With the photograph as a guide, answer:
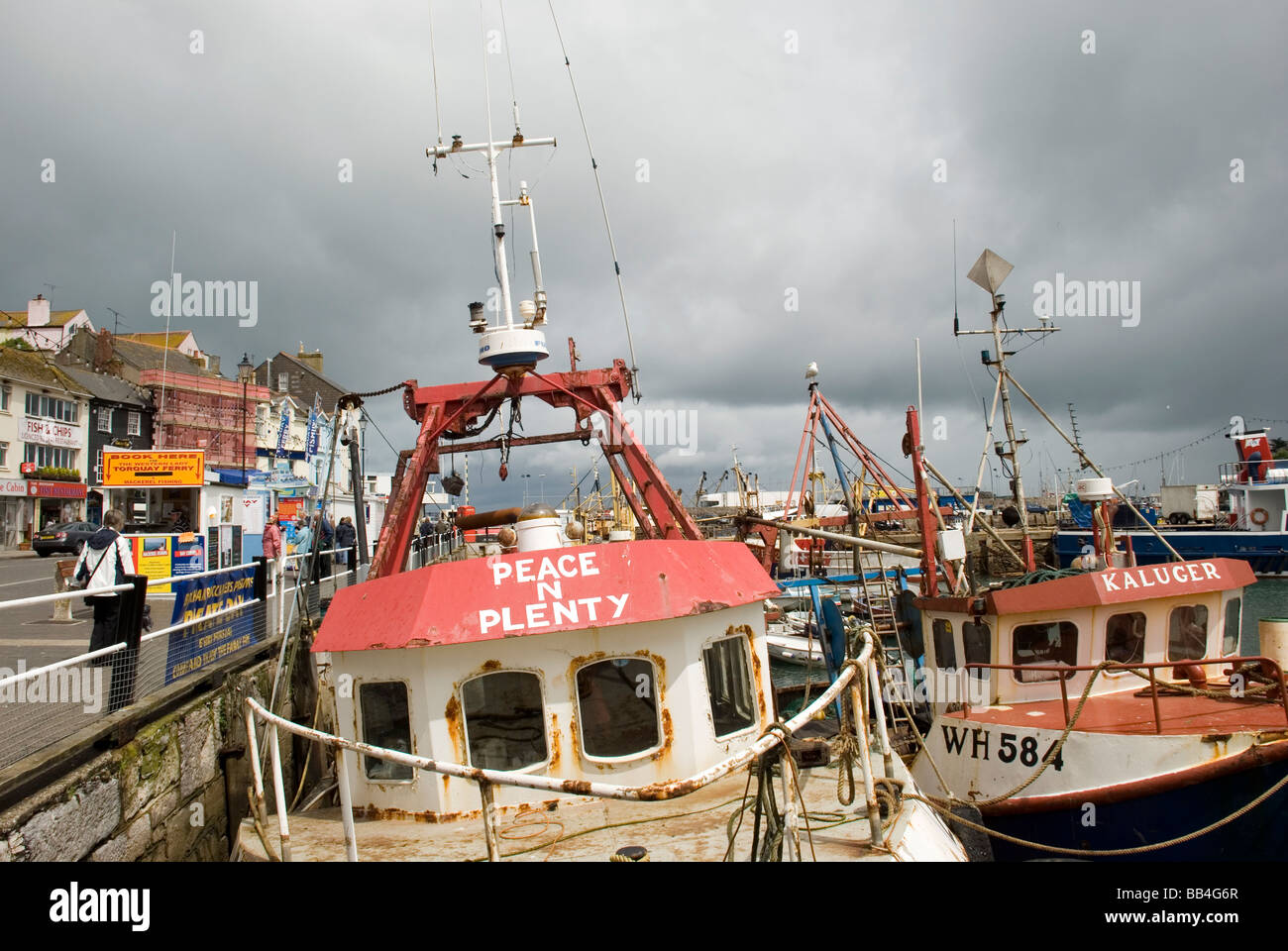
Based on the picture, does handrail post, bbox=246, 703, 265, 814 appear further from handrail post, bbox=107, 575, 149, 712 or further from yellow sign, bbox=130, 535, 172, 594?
yellow sign, bbox=130, 535, 172, 594

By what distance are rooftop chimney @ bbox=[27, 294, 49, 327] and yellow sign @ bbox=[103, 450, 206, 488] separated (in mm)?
35488

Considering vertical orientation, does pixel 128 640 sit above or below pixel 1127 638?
above

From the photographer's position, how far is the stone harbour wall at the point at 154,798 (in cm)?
489

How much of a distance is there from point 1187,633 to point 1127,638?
2.56 ft

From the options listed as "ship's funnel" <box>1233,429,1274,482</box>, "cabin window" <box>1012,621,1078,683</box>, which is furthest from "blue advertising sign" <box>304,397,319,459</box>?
"ship's funnel" <box>1233,429,1274,482</box>

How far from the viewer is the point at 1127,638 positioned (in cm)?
896

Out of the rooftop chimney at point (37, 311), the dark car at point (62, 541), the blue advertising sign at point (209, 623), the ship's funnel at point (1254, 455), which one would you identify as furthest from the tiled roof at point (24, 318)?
the ship's funnel at point (1254, 455)

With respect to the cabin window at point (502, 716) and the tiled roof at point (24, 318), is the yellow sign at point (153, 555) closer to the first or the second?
the cabin window at point (502, 716)

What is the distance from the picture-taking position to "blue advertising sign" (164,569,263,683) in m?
7.63

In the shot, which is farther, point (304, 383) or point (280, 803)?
point (304, 383)

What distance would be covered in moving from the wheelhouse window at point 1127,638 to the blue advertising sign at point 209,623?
9747 mm

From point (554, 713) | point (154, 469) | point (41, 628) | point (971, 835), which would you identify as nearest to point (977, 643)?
point (971, 835)

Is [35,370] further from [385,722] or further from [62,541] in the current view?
[385,722]

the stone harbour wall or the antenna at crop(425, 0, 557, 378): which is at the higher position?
the antenna at crop(425, 0, 557, 378)
